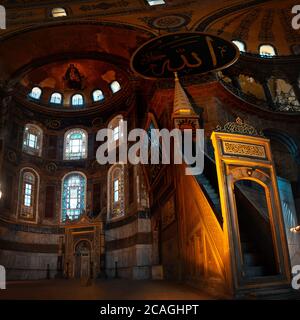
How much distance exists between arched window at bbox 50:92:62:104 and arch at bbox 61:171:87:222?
468cm

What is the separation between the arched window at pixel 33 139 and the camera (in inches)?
645

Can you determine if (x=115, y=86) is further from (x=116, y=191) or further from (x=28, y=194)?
(x=28, y=194)

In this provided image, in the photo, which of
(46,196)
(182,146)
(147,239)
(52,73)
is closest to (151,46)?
(182,146)

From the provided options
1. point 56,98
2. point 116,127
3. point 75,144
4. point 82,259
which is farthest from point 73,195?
point 56,98

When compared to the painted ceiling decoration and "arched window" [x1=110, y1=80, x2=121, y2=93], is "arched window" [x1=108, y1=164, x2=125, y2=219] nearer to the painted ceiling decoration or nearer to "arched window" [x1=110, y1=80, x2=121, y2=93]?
"arched window" [x1=110, y1=80, x2=121, y2=93]

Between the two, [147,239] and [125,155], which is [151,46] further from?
[147,239]

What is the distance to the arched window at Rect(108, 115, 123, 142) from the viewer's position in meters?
16.2

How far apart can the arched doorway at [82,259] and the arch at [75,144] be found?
4.99m

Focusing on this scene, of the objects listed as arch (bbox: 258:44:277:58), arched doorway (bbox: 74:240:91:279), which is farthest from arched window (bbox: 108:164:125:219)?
arch (bbox: 258:44:277:58)

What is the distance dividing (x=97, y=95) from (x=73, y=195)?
6.31 m

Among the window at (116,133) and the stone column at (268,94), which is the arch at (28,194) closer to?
the window at (116,133)

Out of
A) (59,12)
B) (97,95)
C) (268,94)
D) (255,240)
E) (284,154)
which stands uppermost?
(59,12)

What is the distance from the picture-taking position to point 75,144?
17.7 meters

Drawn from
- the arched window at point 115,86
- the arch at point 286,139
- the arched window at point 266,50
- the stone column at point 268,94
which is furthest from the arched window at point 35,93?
the arch at point 286,139
